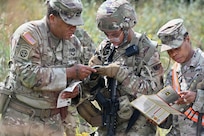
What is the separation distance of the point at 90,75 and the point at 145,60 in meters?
0.55

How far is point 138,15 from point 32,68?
868 centimetres

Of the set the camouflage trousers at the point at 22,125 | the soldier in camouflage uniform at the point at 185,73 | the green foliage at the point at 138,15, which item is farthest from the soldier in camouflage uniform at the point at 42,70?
the green foliage at the point at 138,15

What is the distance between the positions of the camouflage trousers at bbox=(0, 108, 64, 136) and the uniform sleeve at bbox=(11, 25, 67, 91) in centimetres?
32

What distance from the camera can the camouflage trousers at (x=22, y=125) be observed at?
6438mm

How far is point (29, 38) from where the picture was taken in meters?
6.25

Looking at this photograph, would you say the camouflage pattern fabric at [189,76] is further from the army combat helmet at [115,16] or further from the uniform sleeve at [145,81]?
the army combat helmet at [115,16]

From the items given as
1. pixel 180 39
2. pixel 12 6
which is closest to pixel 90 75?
pixel 180 39

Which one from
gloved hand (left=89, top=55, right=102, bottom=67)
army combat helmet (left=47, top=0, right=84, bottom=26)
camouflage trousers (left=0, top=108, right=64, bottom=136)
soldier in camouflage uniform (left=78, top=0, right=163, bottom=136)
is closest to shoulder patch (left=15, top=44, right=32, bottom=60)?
army combat helmet (left=47, top=0, right=84, bottom=26)

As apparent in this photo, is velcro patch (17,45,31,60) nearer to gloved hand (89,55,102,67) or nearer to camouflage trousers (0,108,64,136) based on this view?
camouflage trousers (0,108,64,136)

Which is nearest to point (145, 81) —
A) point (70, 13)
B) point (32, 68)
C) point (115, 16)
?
point (115, 16)

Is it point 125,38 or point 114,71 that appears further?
point 125,38

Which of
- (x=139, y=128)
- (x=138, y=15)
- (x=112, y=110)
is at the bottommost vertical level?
(x=138, y=15)

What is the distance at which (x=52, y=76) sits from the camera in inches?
248

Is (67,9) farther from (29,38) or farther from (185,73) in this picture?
(185,73)
